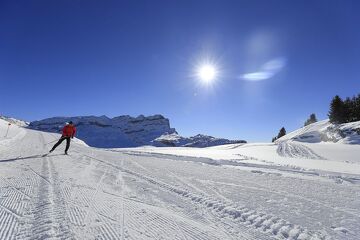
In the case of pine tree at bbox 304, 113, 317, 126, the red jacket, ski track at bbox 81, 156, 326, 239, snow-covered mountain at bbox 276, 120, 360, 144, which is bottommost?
ski track at bbox 81, 156, 326, 239

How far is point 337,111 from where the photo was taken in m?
57.2

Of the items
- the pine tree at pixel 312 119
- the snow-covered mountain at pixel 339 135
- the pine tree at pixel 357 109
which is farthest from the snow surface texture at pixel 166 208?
the pine tree at pixel 312 119

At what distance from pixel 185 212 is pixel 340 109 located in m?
60.5

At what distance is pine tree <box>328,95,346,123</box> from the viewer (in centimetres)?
5678

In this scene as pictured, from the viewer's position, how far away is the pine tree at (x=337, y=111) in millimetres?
56781

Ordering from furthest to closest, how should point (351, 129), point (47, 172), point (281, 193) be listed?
point (351, 129) < point (47, 172) < point (281, 193)

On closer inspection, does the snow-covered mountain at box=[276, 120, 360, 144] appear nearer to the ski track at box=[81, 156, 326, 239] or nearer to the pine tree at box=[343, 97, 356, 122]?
the pine tree at box=[343, 97, 356, 122]

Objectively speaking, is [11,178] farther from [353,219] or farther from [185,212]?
[353,219]

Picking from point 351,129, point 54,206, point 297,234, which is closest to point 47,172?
point 54,206

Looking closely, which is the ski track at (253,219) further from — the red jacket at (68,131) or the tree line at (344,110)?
the tree line at (344,110)

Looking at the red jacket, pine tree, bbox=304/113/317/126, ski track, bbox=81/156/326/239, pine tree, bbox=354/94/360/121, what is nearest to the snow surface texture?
ski track, bbox=81/156/326/239

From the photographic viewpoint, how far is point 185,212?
531cm

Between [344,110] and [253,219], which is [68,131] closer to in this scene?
[253,219]

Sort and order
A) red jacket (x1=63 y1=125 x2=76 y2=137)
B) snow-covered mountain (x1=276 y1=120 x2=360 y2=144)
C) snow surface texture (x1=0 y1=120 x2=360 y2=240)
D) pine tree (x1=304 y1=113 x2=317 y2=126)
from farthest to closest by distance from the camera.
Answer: pine tree (x1=304 y1=113 x2=317 y2=126)
snow-covered mountain (x1=276 y1=120 x2=360 y2=144)
red jacket (x1=63 y1=125 x2=76 y2=137)
snow surface texture (x1=0 y1=120 x2=360 y2=240)
